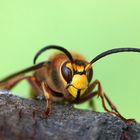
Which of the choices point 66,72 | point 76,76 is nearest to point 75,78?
point 76,76

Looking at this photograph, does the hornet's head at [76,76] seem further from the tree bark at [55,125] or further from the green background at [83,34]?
the green background at [83,34]

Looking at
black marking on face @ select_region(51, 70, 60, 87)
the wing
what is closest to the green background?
the wing

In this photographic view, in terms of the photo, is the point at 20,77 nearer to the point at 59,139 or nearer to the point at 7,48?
the point at 59,139

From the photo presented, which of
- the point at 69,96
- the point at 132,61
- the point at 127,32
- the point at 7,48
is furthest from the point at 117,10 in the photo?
the point at 69,96

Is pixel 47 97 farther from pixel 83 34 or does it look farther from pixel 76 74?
pixel 83 34

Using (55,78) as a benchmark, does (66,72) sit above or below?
above

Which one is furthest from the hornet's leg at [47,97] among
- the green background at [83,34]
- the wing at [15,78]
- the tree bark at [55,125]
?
the green background at [83,34]

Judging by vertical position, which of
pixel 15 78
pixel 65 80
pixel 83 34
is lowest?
pixel 15 78
